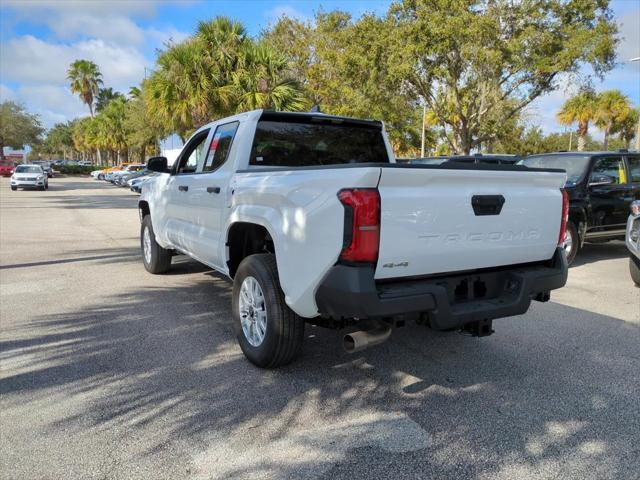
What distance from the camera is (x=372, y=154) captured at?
16.2ft

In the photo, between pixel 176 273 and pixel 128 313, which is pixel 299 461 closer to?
pixel 128 313

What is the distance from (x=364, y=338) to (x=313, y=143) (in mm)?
2142

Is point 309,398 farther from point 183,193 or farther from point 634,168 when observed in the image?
point 634,168

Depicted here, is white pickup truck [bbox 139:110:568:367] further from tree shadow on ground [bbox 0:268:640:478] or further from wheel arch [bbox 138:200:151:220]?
wheel arch [bbox 138:200:151:220]

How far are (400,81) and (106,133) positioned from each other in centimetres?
4627

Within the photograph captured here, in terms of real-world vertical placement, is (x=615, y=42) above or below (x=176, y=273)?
above

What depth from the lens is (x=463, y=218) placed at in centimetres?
315

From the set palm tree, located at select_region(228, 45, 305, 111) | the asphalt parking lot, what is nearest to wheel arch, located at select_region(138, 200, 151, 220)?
the asphalt parking lot

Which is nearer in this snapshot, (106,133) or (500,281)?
(500,281)

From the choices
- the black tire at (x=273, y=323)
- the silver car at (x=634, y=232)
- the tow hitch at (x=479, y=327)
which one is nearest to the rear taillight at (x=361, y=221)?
the black tire at (x=273, y=323)

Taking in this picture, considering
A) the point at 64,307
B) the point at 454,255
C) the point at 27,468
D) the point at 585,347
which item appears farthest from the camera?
the point at 64,307

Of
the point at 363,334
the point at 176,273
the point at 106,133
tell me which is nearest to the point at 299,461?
the point at 363,334

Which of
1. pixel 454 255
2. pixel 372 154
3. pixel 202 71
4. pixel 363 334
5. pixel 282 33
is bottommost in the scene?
pixel 363 334

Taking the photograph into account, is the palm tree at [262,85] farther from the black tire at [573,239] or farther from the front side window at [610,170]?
the black tire at [573,239]
